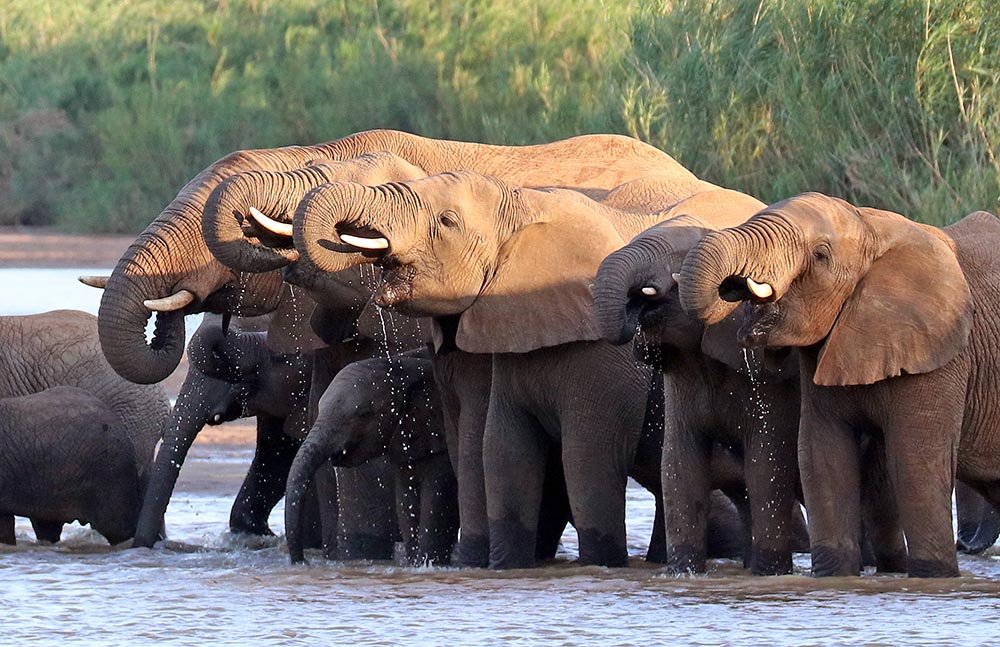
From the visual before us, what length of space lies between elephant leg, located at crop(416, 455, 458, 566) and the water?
169 millimetres

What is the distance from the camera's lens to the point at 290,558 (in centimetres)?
842

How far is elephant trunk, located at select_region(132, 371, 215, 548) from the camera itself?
30.5ft

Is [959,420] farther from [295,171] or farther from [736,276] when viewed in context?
[295,171]

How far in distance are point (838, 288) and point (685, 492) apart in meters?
0.93

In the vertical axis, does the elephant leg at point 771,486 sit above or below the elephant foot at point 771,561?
above

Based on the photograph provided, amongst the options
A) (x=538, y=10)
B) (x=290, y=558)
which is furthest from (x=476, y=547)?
(x=538, y=10)

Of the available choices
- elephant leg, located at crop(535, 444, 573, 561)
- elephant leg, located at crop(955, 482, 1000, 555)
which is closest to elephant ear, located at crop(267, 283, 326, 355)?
elephant leg, located at crop(535, 444, 573, 561)

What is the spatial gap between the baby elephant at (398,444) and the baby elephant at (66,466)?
1.48m

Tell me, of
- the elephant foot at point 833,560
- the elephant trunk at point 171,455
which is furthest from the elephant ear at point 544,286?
the elephant trunk at point 171,455

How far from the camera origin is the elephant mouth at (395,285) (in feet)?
25.1

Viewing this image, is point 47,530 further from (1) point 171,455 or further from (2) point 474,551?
(2) point 474,551

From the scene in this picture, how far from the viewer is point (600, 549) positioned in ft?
25.6

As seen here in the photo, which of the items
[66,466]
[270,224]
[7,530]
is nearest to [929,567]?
[270,224]

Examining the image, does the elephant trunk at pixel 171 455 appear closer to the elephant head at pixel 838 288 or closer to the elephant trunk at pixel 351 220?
the elephant trunk at pixel 351 220
